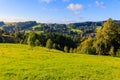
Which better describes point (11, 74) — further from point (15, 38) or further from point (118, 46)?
point (15, 38)

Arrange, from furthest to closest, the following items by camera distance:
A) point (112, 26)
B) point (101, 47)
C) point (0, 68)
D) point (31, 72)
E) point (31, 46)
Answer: point (101, 47), point (112, 26), point (31, 46), point (0, 68), point (31, 72)

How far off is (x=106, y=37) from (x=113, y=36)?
256 cm

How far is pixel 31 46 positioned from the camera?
231ft

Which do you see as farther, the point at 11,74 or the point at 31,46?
the point at 31,46

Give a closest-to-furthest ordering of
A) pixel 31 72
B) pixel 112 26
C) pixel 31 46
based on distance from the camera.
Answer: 1. pixel 31 72
2. pixel 31 46
3. pixel 112 26

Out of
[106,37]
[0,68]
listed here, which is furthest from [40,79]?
[106,37]

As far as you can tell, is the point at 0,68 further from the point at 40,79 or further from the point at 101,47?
the point at 101,47

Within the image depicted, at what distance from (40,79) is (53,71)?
4.48 m

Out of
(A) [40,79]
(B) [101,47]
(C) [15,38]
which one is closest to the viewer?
(A) [40,79]

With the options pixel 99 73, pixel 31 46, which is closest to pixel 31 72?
pixel 99 73

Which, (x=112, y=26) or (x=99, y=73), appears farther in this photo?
(x=112, y=26)

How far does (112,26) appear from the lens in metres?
84.3

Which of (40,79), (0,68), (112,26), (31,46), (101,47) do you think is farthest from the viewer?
(101,47)

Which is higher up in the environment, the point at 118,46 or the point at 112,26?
the point at 112,26
